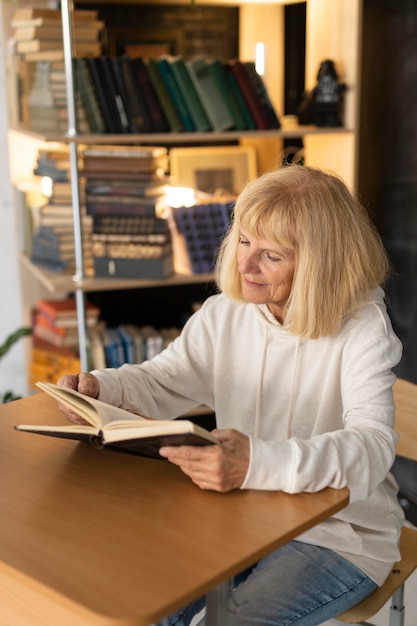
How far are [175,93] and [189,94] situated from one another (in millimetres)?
47

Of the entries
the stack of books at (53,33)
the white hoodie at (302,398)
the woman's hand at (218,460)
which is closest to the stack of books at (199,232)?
the stack of books at (53,33)

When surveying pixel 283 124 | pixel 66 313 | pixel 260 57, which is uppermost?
pixel 260 57

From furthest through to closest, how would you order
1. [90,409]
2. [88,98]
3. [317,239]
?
[88,98]
[317,239]
[90,409]

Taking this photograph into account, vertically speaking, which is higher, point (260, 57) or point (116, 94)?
point (260, 57)

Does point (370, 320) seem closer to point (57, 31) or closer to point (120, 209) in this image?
point (120, 209)

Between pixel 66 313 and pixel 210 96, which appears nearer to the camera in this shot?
pixel 210 96

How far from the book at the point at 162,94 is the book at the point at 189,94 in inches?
2.1

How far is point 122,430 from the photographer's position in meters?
1.45

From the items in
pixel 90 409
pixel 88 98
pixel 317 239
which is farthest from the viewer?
pixel 88 98

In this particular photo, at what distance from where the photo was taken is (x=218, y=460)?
57.7 inches

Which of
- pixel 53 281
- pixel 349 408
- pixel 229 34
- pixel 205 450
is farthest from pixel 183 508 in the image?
pixel 229 34

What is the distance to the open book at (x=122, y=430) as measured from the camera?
1.42 m

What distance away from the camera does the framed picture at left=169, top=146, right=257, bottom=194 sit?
3500mm

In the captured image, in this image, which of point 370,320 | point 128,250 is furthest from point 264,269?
point 128,250
